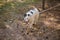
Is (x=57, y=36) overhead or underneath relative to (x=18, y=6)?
underneath

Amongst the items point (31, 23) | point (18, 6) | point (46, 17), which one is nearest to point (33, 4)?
point (18, 6)

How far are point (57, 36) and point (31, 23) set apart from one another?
2.98ft

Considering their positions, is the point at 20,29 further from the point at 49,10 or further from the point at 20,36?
the point at 49,10

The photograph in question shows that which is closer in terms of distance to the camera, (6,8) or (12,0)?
(6,8)

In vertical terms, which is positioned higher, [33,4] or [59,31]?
[33,4]

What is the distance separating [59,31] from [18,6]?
2248 millimetres

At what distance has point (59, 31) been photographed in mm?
5051

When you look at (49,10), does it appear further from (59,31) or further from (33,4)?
(59,31)

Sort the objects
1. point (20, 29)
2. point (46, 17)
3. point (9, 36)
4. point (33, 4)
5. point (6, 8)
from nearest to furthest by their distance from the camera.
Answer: point (9, 36) → point (20, 29) → point (46, 17) → point (6, 8) → point (33, 4)

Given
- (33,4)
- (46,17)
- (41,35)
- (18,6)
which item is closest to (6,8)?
(18,6)

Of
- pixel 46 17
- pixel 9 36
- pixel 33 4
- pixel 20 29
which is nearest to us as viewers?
pixel 9 36

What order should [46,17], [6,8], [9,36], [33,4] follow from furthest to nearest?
[33,4], [6,8], [46,17], [9,36]

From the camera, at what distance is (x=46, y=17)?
5871mm

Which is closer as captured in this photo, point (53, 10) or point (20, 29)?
point (20, 29)
